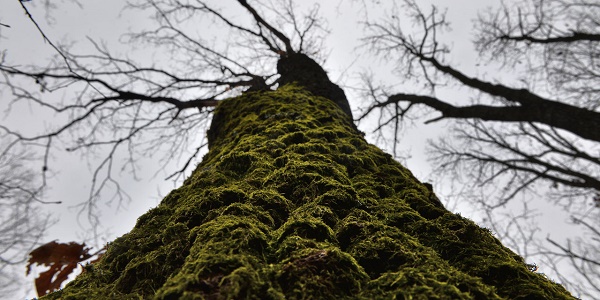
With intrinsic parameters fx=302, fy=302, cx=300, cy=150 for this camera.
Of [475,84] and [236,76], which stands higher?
[236,76]

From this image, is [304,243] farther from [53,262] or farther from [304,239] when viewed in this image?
[53,262]

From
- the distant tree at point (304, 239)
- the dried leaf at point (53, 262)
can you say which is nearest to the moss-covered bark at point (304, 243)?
the distant tree at point (304, 239)

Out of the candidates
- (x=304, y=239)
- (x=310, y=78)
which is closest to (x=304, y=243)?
(x=304, y=239)

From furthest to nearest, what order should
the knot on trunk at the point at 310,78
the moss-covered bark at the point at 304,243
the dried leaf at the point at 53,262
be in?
1. the knot on trunk at the point at 310,78
2. the dried leaf at the point at 53,262
3. the moss-covered bark at the point at 304,243

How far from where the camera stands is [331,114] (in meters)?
2.87

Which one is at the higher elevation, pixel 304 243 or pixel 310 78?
pixel 310 78

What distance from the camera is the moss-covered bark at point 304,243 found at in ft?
3.10

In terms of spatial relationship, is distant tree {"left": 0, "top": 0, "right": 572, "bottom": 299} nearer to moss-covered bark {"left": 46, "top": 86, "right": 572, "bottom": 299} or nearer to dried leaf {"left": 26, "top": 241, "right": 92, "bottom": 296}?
moss-covered bark {"left": 46, "top": 86, "right": 572, "bottom": 299}

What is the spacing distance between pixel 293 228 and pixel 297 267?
0.26 metres

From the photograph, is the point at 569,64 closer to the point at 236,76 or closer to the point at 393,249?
the point at 236,76

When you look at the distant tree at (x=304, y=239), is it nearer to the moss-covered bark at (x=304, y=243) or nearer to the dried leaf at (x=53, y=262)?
the moss-covered bark at (x=304, y=243)

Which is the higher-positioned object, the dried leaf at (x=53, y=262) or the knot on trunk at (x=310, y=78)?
the knot on trunk at (x=310, y=78)

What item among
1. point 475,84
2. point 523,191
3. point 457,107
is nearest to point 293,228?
point 457,107

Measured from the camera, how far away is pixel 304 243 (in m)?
1.12
